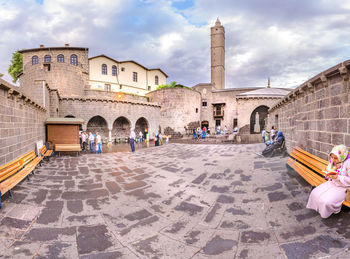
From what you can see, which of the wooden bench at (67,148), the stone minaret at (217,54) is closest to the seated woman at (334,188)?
the wooden bench at (67,148)

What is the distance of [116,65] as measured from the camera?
2952 cm

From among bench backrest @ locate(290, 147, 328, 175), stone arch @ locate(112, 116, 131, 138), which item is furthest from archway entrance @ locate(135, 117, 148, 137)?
bench backrest @ locate(290, 147, 328, 175)

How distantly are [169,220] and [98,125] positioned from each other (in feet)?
62.4

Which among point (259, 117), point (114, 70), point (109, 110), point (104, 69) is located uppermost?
point (114, 70)

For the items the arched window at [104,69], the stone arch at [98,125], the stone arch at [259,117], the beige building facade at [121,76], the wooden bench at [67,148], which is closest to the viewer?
the wooden bench at [67,148]

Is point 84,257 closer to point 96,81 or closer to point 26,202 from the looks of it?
point 26,202

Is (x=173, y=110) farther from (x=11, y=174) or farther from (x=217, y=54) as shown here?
(x=217, y=54)

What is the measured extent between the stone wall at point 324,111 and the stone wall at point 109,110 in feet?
56.1

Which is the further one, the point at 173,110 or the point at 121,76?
the point at 121,76

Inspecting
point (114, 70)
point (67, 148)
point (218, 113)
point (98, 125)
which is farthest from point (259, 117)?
point (67, 148)

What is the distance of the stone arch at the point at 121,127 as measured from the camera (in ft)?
68.6

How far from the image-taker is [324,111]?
4.05 metres

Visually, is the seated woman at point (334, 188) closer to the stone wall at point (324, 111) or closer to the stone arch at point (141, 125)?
the stone wall at point (324, 111)

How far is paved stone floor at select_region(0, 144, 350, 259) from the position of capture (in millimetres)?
2162
